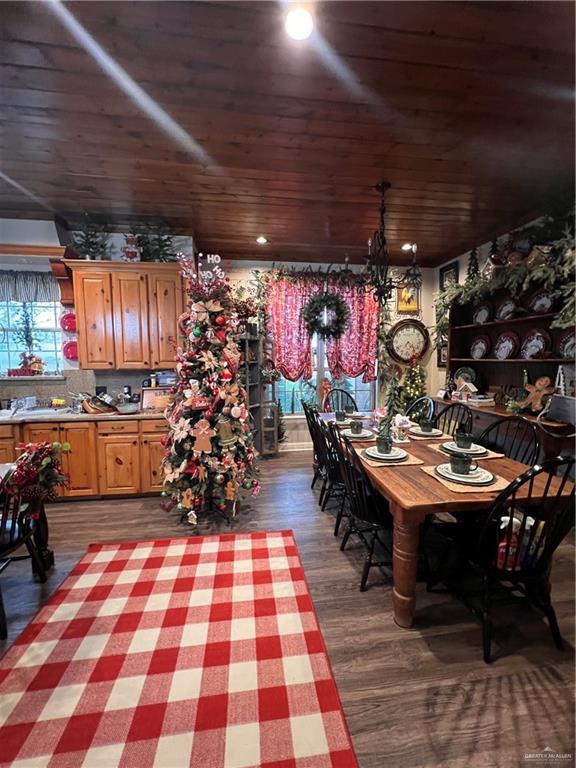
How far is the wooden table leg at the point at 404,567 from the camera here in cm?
185

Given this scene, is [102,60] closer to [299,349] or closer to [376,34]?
[376,34]

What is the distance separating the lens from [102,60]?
168cm

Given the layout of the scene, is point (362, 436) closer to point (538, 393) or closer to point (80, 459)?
point (538, 393)

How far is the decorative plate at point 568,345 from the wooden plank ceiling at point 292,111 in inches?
49.1

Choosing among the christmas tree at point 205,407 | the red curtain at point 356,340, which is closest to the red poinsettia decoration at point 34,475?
the christmas tree at point 205,407

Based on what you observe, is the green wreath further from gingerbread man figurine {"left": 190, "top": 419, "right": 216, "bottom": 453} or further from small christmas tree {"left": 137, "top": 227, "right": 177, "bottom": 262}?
gingerbread man figurine {"left": 190, "top": 419, "right": 216, "bottom": 453}

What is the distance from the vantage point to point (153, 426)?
3.54 meters

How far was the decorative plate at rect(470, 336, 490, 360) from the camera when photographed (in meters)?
4.30

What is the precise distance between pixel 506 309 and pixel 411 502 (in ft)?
10.4

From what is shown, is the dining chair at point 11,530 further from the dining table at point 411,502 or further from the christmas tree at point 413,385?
the christmas tree at point 413,385

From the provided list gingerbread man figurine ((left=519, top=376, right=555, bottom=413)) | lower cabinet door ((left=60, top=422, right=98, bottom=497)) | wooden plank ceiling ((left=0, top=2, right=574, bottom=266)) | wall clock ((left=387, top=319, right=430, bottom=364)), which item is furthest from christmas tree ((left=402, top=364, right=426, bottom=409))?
lower cabinet door ((left=60, top=422, right=98, bottom=497))

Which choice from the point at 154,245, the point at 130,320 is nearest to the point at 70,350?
the point at 130,320

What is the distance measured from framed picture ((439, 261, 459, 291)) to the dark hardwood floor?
3.52m

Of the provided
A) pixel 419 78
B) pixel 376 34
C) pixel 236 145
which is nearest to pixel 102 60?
pixel 236 145
